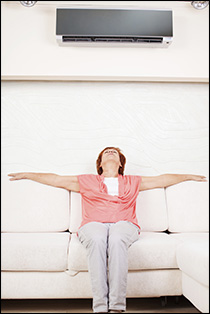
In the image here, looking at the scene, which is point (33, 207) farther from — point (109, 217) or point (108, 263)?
point (108, 263)

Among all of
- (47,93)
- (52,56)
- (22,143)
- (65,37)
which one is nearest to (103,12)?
(65,37)

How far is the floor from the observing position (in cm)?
212

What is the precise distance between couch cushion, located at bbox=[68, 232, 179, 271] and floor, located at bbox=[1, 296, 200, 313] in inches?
11.2

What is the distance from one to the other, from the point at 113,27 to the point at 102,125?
92 centimetres

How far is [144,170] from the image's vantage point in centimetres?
317

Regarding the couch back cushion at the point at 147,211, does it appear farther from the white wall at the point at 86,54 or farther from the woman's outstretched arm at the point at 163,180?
the white wall at the point at 86,54

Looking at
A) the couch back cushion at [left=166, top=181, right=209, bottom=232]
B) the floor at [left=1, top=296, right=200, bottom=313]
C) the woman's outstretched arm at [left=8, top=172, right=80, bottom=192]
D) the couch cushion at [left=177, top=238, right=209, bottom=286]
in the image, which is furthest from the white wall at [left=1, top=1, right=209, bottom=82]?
the floor at [left=1, top=296, right=200, bottom=313]

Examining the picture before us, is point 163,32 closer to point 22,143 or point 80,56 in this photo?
point 80,56

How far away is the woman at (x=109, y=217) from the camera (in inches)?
74.8

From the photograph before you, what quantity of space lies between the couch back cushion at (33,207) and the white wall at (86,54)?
3.49 feet

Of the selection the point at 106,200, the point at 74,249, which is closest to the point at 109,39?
the point at 106,200

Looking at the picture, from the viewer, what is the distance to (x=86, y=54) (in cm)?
305

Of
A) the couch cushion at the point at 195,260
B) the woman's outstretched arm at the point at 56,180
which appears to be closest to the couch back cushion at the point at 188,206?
the couch cushion at the point at 195,260

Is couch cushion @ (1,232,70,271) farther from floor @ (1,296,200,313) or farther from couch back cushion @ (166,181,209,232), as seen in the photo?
couch back cushion @ (166,181,209,232)
